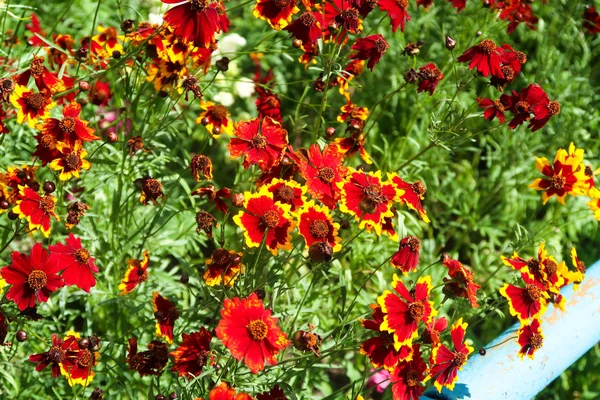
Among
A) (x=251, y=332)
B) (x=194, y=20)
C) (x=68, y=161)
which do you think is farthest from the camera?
(x=68, y=161)

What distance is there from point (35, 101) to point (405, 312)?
3.67 ft

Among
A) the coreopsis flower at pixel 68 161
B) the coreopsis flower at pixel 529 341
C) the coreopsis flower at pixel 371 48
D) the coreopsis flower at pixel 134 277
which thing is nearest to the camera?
the coreopsis flower at pixel 529 341

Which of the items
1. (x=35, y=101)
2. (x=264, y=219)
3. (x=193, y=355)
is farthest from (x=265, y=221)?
(x=35, y=101)

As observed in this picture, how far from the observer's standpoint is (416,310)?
1.69m

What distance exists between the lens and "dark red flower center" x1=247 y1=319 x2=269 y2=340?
1524 mm

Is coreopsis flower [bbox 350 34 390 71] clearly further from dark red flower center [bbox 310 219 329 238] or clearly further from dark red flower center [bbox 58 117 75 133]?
dark red flower center [bbox 58 117 75 133]

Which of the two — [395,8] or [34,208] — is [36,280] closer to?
[34,208]

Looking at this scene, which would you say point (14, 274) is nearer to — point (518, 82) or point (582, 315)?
point (582, 315)

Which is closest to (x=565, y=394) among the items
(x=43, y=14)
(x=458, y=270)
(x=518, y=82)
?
(x=458, y=270)

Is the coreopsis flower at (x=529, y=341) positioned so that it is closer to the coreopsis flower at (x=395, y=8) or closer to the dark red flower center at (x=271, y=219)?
the dark red flower center at (x=271, y=219)

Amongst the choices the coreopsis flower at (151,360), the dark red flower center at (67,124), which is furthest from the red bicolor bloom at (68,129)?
the coreopsis flower at (151,360)

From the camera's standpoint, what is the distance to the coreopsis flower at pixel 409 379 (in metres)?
1.76

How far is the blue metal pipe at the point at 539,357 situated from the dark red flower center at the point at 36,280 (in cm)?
98

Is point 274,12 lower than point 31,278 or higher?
higher
